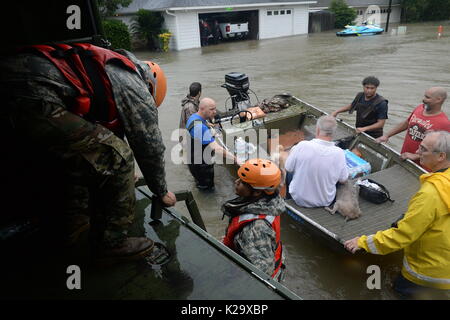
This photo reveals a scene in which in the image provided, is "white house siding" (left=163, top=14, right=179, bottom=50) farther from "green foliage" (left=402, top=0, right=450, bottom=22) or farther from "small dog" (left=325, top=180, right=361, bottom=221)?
"green foliage" (left=402, top=0, right=450, bottom=22)

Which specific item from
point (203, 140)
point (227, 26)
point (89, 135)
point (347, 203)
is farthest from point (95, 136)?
point (227, 26)

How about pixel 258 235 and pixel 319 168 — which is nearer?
pixel 258 235

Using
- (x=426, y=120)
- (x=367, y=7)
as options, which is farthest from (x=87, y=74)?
(x=367, y=7)

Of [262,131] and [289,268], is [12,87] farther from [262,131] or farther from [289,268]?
[262,131]

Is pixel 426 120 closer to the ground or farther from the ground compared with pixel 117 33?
closer to the ground

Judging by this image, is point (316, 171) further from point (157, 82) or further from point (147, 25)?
point (147, 25)

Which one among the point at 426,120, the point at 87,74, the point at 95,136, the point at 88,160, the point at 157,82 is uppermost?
the point at 87,74

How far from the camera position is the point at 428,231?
249cm

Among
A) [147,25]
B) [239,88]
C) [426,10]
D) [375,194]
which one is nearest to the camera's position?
[375,194]

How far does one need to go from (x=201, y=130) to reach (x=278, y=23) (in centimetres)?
2848

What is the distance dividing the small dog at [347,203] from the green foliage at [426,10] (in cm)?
4430

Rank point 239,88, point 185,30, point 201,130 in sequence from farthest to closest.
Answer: point 185,30
point 239,88
point 201,130
